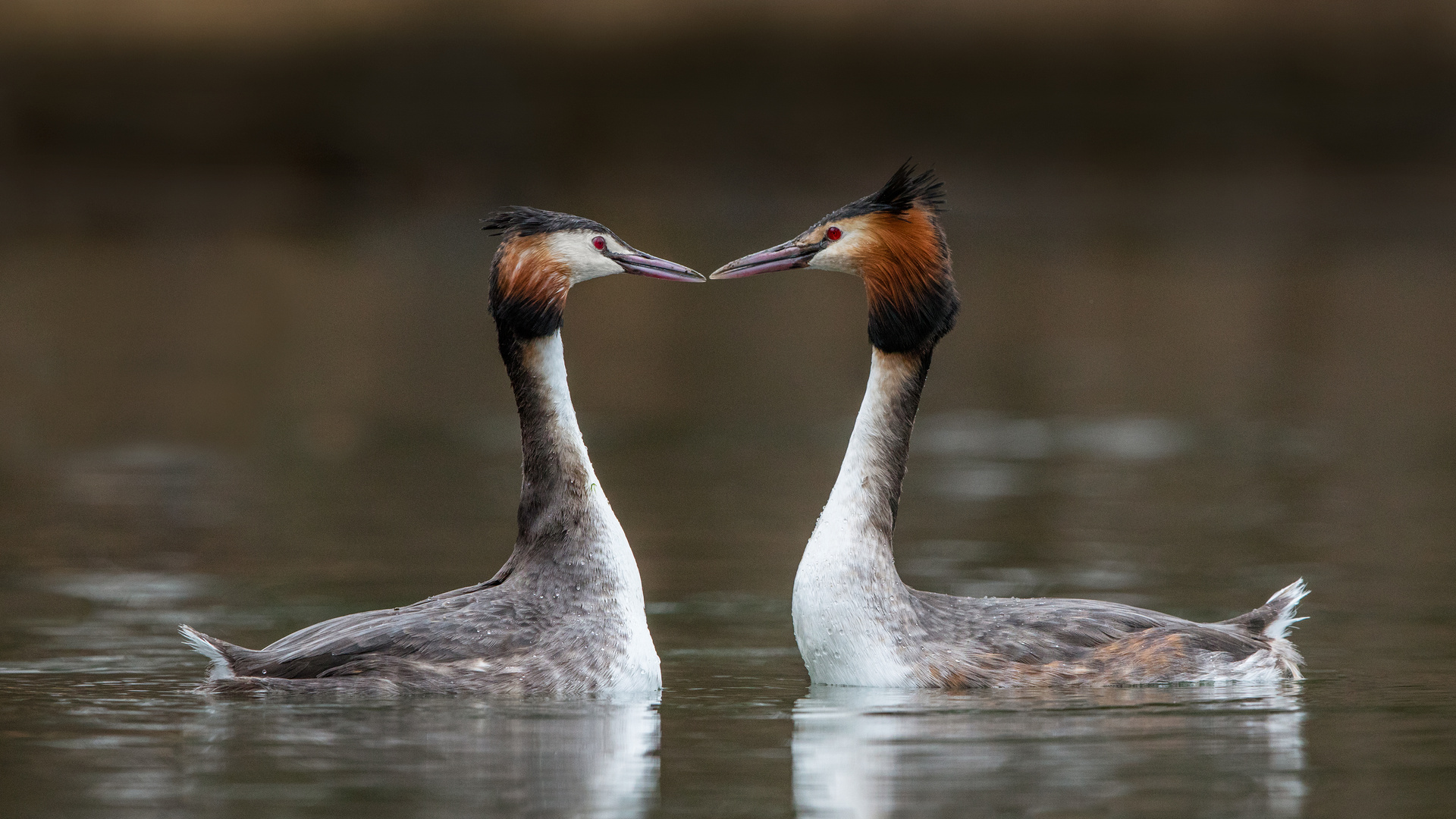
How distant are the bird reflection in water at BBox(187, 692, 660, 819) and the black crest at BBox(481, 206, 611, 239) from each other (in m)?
2.21

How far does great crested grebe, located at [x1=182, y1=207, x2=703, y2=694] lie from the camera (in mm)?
9742

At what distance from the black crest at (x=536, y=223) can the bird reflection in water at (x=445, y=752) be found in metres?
2.21

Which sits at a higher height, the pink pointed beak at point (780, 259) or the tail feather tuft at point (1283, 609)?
the pink pointed beak at point (780, 259)

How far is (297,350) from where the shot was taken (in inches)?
1169

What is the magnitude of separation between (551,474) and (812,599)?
1.40m

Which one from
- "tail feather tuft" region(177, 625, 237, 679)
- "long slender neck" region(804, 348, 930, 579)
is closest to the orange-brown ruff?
"long slender neck" region(804, 348, 930, 579)

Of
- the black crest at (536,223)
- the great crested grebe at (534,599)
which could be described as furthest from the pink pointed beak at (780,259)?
the black crest at (536,223)

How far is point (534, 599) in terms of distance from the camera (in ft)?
33.8

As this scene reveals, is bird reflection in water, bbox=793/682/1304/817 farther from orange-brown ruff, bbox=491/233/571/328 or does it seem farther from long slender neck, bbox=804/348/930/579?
orange-brown ruff, bbox=491/233/571/328

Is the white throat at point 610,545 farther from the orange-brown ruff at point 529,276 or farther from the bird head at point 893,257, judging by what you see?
the bird head at point 893,257

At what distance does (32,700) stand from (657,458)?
32.0 feet

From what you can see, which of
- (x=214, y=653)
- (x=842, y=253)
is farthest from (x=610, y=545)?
(x=214, y=653)

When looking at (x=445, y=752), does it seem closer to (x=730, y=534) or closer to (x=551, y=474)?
(x=551, y=474)

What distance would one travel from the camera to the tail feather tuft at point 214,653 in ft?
31.7
